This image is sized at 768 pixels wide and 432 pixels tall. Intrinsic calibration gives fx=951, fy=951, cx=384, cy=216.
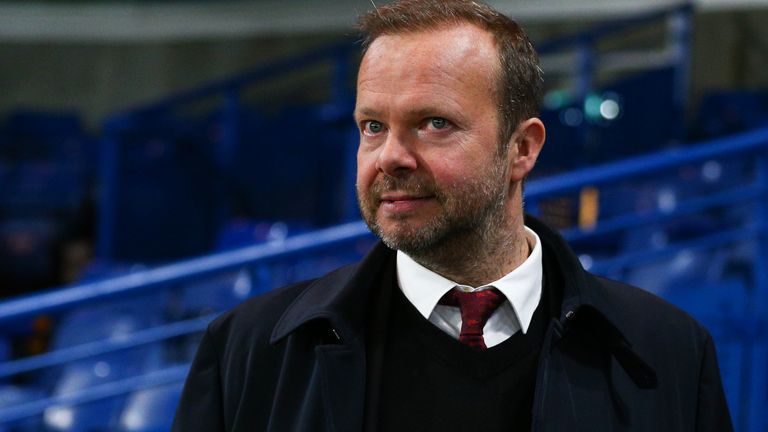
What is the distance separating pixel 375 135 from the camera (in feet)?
4.08

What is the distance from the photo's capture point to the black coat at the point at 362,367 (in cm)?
121

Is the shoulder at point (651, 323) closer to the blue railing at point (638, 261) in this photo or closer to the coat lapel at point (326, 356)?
the coat lapel at point (326, 356)

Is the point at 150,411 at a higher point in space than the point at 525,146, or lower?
lower

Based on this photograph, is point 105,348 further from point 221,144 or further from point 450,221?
point 221,144

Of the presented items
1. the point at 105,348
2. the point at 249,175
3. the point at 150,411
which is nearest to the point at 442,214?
the point at 105,348

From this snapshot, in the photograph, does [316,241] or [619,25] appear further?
[619,25]

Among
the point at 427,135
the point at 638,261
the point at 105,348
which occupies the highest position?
the point at 427,135

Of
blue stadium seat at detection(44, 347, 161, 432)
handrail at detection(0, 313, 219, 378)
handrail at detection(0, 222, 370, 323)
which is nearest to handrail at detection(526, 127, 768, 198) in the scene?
handrail at detection(0, 222, 370, 323)

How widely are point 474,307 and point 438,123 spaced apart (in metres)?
0.25

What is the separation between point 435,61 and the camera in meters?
1.20

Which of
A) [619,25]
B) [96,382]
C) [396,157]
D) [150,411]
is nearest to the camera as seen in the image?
[396,157]

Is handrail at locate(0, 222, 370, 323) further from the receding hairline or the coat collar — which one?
the receding hairline

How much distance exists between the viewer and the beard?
1.21 metres

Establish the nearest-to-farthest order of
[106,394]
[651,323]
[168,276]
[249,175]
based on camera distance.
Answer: [651,323] < [168,276] < [106,394] < [249,175]
